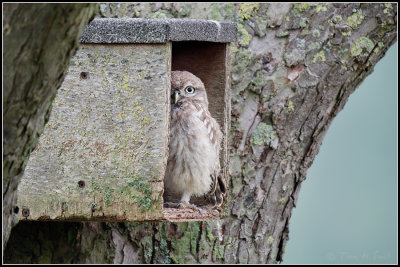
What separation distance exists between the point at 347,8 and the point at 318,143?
3.14ft

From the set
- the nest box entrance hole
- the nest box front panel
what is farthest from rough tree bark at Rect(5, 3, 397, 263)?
the nest box front panel

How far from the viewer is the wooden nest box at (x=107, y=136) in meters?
3.54

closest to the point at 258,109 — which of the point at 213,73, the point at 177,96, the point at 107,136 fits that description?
the point at 213,73

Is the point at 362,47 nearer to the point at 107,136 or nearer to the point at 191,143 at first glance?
the point at 191,143

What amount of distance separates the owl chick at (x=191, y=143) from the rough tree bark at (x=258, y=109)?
31 centimetres

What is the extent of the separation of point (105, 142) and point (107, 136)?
0.11ft

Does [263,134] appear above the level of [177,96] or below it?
below

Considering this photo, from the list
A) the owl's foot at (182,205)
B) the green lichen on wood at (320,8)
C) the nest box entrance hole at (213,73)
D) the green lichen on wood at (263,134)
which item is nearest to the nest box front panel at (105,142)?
the nest box entrance hole at (213,73)

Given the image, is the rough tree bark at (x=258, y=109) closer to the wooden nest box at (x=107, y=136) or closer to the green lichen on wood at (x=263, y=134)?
the green lichen on wood at (x=263, y=134)

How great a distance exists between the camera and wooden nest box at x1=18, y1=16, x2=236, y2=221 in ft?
11.6

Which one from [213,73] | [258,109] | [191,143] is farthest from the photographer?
[258,109]

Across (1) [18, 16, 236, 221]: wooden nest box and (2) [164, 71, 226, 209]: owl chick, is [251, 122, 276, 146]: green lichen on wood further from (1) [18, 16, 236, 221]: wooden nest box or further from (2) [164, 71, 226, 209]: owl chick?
(1) [18, 16, 236, 221]: wooden nest box

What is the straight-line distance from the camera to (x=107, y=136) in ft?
11.7

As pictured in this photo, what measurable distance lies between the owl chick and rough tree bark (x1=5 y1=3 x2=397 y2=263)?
1.01ft
